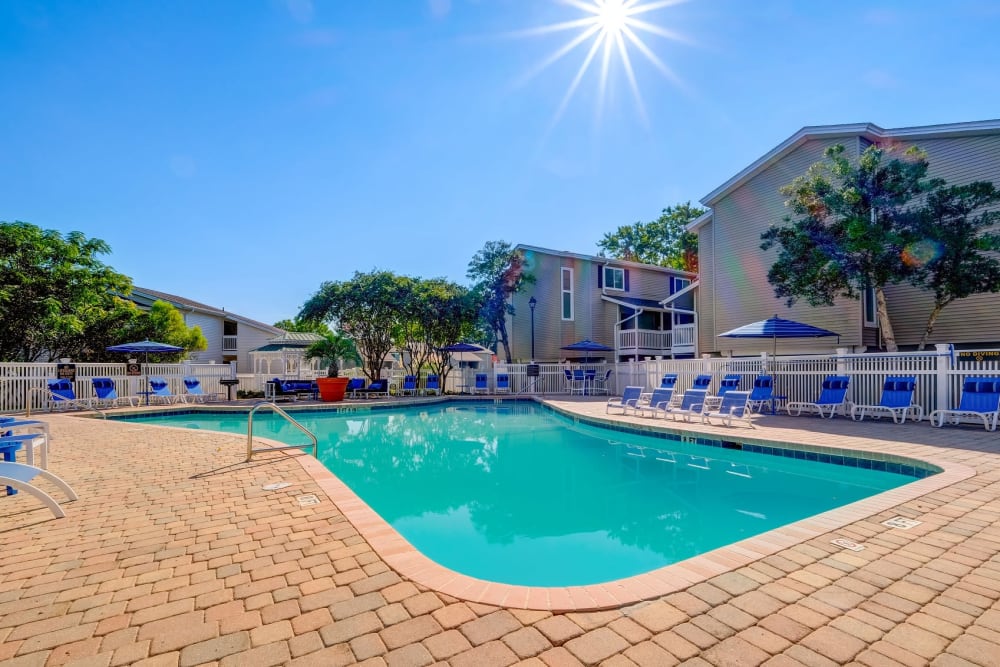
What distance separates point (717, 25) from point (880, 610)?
1048 centimetres

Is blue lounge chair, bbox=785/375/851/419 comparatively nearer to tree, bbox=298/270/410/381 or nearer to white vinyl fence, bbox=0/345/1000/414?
white vinyl fence, bbox=0/345/1000/414

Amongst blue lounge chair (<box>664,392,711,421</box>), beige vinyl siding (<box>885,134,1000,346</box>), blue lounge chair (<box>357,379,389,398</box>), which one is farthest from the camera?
blue lounge chair (<box>357,379,389,398</box>)

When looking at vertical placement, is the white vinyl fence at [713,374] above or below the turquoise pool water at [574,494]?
above

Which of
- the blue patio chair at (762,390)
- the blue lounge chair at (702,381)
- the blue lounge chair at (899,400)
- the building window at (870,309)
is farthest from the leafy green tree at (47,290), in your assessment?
the building window at (870,309)

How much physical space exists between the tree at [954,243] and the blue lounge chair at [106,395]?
2154cm

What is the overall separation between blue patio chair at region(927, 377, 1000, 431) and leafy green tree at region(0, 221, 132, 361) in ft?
73.2

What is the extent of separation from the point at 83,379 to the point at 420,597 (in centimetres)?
1686

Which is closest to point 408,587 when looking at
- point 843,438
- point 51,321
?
point 843,438

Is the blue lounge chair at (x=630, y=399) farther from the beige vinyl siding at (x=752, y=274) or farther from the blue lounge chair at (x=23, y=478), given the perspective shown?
the blue lounge chair at (x=23, y=478)

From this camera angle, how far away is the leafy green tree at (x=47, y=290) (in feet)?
47.4

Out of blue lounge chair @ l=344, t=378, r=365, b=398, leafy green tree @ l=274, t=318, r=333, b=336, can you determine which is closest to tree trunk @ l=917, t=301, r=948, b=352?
blue lounge chair @ l=344, t=378, r=365, b=398

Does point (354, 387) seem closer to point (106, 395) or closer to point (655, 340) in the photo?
point (106, 395)

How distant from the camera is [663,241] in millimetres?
37062

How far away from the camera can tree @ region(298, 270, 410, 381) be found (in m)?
19.0
